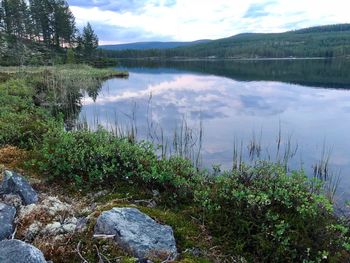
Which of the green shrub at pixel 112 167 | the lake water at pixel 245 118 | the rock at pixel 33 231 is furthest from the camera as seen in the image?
the lake water at pixel 245 118

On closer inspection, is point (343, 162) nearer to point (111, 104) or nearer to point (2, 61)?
point (111, 104)

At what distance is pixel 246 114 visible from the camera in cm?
2331

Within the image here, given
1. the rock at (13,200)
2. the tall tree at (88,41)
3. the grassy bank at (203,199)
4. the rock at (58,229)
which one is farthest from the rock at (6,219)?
the tall tree at (88,41)

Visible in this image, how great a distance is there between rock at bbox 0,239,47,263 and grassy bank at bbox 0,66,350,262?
0.59m

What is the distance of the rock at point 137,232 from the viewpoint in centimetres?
388

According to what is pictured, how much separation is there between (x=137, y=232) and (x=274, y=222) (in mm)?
1925

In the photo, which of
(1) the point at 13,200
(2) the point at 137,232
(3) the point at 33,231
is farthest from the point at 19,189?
(2) the point at 137,232

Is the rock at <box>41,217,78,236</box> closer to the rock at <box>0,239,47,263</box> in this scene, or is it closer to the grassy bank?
the grassy bank

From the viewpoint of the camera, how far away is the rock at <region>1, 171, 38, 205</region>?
5001 millimetres

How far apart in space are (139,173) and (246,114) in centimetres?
1834

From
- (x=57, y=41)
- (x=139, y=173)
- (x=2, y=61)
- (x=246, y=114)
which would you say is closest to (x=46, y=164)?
(x=139, y=173)

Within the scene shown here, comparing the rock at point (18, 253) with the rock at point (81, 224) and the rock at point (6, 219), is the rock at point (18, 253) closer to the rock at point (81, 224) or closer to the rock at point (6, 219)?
the rock at point (6, 219)

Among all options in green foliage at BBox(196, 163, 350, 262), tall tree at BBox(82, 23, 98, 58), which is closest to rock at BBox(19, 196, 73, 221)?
green foliage at BBox(196, 163, 350, 262)

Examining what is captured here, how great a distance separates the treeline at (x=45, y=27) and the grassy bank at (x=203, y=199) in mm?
75018
